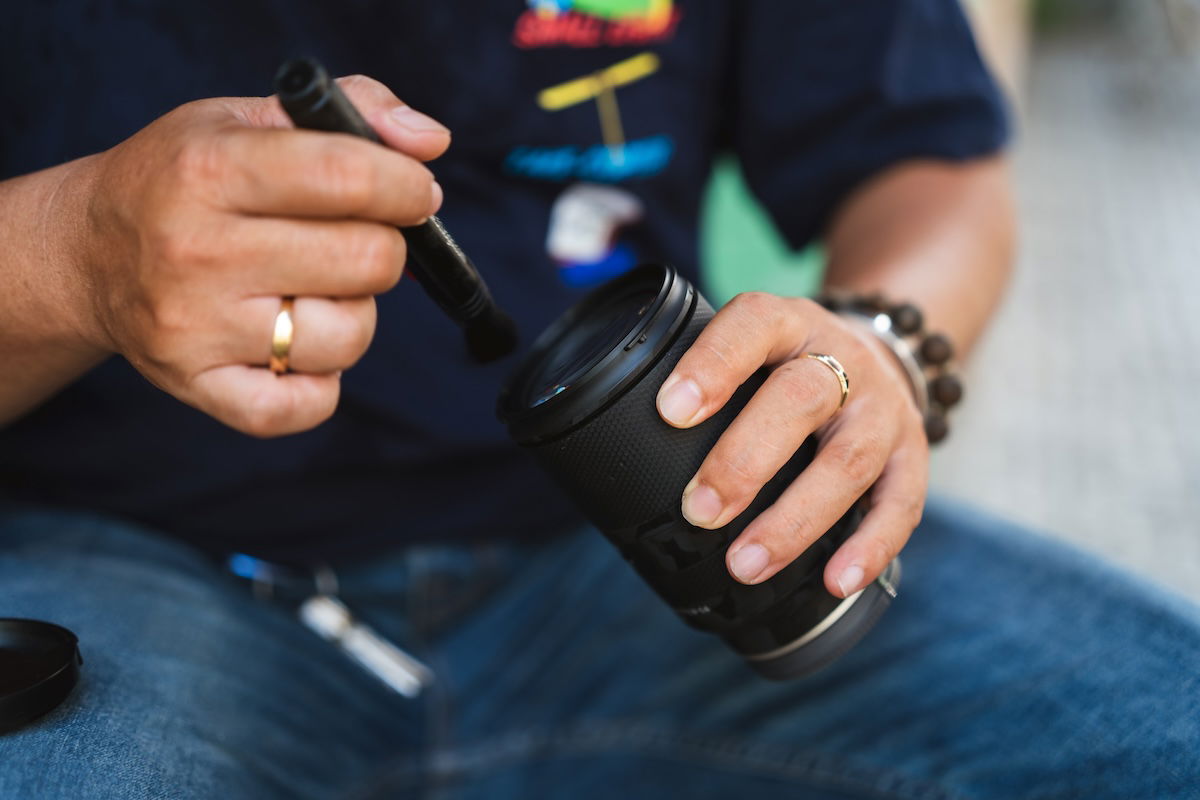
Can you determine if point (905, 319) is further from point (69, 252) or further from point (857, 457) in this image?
point (69, 252)

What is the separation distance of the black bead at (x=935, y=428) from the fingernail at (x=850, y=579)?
18 centimetres

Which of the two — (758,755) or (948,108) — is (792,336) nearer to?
(758,755)

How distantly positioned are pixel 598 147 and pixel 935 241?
0.28 metres

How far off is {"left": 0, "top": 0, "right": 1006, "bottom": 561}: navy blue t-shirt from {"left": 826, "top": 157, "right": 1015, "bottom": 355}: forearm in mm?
25

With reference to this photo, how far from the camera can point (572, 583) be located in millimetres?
831

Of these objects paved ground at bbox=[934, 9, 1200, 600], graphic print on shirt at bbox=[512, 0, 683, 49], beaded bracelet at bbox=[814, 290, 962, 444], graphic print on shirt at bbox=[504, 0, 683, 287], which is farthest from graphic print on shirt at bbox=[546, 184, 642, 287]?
paved ground at bbox=[934, 9, 1200, 600]

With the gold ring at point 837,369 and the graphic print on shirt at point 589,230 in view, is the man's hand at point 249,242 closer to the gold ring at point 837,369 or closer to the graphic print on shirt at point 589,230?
the gold ring at point 837,369

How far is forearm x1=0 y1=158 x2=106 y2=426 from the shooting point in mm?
441

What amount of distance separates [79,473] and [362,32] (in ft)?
1.19

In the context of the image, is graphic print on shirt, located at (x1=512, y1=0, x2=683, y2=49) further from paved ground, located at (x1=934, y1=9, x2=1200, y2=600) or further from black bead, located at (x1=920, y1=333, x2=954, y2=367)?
paved ground, located at (x1=934, y1=9, x2=1200, y2=600)

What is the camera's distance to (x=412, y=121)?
41cm

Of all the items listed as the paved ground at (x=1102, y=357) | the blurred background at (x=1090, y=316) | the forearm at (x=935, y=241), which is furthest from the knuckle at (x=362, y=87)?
the paved ground at (x=1102, y=357)

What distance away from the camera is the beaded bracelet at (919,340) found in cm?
66

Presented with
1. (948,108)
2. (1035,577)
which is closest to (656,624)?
(1035,577)
